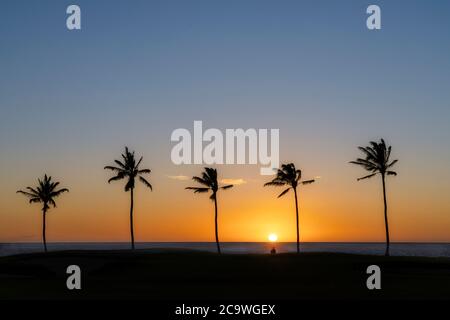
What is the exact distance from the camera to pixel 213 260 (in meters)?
73.8

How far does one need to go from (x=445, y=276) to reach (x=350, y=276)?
9.29 metres

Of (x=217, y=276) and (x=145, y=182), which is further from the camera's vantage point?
(x=145, y=182)

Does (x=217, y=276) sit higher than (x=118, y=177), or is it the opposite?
(x=118, y=177)

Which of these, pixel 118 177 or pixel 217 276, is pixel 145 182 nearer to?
pixel 118 177

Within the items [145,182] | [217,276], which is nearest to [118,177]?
[145,182]

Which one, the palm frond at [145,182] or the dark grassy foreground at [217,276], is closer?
the dark grassy foreground at [217,276]

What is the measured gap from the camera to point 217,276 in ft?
208

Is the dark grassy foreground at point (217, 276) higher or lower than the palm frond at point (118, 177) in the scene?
lower

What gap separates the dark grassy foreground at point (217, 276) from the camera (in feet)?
160

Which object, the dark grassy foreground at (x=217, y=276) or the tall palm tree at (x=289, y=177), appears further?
the tall palm tree at (x=289, y=177)

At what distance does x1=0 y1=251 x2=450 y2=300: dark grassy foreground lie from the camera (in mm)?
48812
